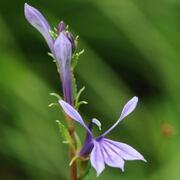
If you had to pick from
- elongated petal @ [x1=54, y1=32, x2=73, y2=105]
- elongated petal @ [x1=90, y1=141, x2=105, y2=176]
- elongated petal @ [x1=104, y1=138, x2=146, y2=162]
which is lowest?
elongated petal @ [x1=104, y1=138, x2=146, y2=162]

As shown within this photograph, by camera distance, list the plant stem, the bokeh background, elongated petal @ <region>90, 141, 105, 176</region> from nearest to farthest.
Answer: elongated petal @ <region>90, 141, 105, 176</region>
the plant stem
the bokeh background

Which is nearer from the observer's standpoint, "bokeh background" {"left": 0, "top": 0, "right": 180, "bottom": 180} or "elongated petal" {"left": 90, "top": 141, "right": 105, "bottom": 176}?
"elongated petal" {"left": 90, "top": 141, "right": 105, "bottom": 176}

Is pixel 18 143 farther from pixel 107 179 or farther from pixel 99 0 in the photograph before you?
pixel 99 0

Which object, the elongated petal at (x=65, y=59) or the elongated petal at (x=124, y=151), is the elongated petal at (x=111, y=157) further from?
the elongated petal at (x=65, y=59)

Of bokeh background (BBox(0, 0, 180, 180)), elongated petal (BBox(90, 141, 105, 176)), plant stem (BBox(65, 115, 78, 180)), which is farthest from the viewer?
bokeh background (BBox(0, 0, 180, 180))

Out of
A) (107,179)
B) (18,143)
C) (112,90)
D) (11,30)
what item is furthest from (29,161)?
(11,30)

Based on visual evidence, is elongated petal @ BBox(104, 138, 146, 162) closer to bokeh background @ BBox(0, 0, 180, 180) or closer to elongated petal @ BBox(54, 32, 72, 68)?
elongated petal @ BBox(54, 32, 72, 68)

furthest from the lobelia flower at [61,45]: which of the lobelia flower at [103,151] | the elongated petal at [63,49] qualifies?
the lobelia flower at [103,151]

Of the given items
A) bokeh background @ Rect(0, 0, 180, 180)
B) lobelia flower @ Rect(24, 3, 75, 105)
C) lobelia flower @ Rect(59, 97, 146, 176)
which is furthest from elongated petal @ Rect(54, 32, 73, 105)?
bokeh background @ Rect(0, 0, 180, 180)
